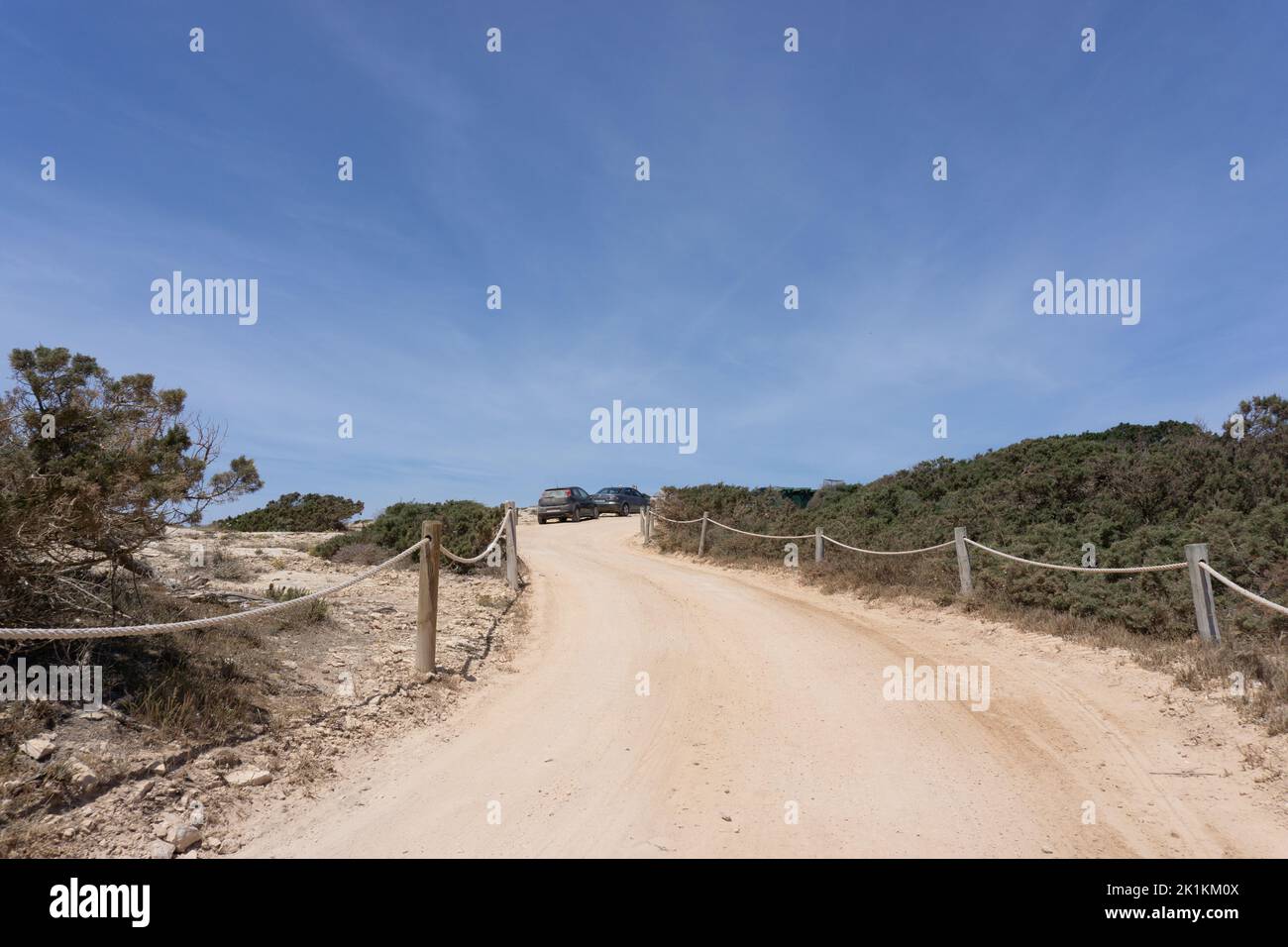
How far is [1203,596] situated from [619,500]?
3048 centimetres

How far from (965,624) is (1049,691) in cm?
291

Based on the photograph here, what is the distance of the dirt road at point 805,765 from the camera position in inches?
169

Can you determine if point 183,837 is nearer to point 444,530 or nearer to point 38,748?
point 38,748

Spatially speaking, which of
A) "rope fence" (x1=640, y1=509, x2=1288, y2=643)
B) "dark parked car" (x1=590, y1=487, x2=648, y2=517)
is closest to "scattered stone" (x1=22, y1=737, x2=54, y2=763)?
"rope fence" (x1=640, y1=509, x2=1288, y2=643)

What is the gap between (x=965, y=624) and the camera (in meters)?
10.1

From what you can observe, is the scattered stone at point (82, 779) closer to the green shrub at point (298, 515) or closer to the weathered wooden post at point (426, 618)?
the weathered wooden post at point (426, 618)

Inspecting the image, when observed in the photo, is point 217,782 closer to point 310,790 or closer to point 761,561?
point 310,790

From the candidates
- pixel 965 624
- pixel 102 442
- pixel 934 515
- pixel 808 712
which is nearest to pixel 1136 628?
pixel 965 624

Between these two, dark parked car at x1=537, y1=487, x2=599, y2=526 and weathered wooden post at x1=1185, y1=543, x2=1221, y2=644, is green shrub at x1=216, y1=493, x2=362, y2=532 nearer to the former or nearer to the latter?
dark parked car at x1=537, y1=487, x2=599, y2=526

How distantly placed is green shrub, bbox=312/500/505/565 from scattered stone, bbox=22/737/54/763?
9.66 meters

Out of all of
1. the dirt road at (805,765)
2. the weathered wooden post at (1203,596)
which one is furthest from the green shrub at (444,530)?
the weathered wooden post at (1203,596)

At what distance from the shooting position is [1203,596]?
7410mm

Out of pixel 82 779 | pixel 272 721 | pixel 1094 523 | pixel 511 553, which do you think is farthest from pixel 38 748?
pixel 1094 523
